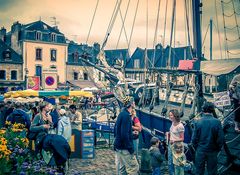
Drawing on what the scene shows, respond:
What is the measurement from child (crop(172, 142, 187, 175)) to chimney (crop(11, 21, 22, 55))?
50.0 meters

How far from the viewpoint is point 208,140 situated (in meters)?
6.43

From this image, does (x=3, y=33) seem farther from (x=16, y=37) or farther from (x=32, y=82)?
(x=32, y=82)

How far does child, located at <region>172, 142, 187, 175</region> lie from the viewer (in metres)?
7.23

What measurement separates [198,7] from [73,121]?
25.1 ft

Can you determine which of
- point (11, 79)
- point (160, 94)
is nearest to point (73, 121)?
point (160, 94)

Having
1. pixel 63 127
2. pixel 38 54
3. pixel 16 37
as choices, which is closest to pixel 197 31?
pixel 63 127

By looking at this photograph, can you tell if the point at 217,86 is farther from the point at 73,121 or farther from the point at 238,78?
the point at 73,121

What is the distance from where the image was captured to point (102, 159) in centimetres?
1107

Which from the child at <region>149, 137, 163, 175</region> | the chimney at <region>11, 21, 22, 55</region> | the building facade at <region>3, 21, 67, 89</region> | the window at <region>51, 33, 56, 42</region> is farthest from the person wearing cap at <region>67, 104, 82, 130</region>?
the window at <region>51, 33, 56, 42</region>

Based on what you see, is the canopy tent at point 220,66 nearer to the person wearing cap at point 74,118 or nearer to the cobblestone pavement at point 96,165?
the cobblestone pavement at point 96,165

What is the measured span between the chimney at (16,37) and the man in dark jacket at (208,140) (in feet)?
167

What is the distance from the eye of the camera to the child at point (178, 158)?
7.23 meters

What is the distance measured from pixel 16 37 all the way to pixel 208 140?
52499 mm

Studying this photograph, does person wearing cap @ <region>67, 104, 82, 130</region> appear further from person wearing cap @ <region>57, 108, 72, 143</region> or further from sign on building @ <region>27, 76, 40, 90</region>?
sign on building @ <region>27, 76, 40, 90</region>
